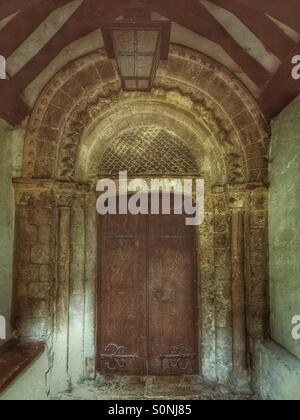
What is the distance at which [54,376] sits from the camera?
3.79 metres

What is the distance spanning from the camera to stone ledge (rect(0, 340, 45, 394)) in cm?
283

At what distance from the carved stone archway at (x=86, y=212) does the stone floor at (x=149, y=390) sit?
0.14 metres

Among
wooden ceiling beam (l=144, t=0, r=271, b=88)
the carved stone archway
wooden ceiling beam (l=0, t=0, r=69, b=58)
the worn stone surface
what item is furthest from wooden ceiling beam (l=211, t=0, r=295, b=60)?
the worn stone surface

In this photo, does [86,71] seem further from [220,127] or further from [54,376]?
[54,376]

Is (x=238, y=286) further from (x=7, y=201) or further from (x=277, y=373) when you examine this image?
(x=7, y=201)

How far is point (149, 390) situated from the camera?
395 centimetres

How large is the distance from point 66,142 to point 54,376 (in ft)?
8.17

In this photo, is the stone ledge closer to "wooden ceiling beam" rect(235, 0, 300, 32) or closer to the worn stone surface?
the worn stone surface

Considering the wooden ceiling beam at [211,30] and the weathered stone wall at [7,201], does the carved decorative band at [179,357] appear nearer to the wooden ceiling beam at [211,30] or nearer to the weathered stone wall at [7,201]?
the weathered stone wall at [7,201]

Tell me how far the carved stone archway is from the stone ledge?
0.16 metres

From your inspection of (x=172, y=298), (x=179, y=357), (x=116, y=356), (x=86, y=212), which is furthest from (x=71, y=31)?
(x=179, y=357)

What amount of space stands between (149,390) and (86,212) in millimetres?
2100

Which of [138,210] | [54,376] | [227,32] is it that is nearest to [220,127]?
[227,32]

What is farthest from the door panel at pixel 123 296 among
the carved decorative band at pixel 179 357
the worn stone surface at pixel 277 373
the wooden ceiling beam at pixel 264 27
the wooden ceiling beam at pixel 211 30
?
the wooden ceiling beam at pixel 264 27
